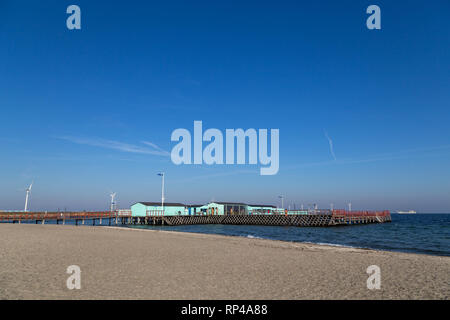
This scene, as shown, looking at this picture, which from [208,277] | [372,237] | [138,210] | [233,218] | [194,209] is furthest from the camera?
[194,209]

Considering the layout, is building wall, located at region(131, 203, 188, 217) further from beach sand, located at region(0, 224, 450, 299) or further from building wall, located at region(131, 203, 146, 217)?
beach sand, located at region(0, 224, 450, 299)

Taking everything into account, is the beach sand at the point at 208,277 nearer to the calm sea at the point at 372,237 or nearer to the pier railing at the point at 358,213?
the calm sea at the point at 372,237

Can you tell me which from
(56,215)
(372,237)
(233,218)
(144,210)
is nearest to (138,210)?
(144,210)

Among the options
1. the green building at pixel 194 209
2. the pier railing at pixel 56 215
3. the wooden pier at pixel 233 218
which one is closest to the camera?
the pier railing at pixel 56 215

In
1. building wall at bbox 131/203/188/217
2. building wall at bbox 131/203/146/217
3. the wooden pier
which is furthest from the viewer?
building wall at bbox 131/203/146/217

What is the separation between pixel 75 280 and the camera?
833 cm

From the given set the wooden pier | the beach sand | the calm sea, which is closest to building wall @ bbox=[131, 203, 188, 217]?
the wooden pier

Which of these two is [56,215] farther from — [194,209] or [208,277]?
[208,277]

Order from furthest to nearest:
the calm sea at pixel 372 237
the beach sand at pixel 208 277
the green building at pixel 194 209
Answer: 1. the green building at pixel 194 209
2. the calm sea at pixel 372 237
3. the beach sand at pixel 208 277

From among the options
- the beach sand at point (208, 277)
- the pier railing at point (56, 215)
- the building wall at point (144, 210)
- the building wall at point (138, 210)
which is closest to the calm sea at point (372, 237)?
the beach sand at point (208, 277)

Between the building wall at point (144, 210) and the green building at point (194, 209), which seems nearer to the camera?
the building wall at point (144, 210)

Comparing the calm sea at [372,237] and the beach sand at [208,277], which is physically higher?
the beach sand at [208,277]
